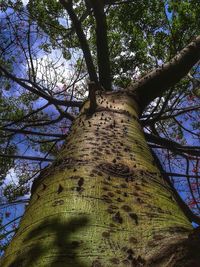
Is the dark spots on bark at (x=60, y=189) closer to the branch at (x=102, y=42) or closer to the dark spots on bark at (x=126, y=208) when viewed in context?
the dark spots on bark at (x=126, y=208)

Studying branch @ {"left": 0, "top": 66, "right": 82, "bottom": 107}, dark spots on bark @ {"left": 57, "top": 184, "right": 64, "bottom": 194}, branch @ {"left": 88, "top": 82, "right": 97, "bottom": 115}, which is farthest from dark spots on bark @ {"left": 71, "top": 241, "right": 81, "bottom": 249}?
branch @ {"left": 0, "top": 66, "right": 82, "bottom": 107}

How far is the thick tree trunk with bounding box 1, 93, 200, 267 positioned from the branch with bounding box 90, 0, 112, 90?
2334 mm

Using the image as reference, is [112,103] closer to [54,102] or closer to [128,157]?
[128,157]

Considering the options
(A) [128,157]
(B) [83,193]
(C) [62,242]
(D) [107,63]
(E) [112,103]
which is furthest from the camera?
(D) [107,63]

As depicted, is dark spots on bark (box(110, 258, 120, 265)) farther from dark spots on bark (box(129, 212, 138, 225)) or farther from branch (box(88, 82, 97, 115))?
branch (box(88, 82, 97, 115))

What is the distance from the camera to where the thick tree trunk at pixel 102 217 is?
0.94 m

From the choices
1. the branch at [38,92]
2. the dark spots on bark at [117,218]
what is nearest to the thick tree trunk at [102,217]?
the dark spots on bark at [117,218]

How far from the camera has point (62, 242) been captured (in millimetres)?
1015

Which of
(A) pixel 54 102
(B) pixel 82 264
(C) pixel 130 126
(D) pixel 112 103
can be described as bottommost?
(B) pixel 82 264

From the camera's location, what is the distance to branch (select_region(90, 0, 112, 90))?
3943mm

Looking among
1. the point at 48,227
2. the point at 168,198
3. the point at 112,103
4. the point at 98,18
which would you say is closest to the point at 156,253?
the point at 48,227

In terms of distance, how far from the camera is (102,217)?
3.86 feet

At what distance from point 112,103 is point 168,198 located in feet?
4.88

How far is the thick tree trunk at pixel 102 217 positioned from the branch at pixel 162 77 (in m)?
1.61
